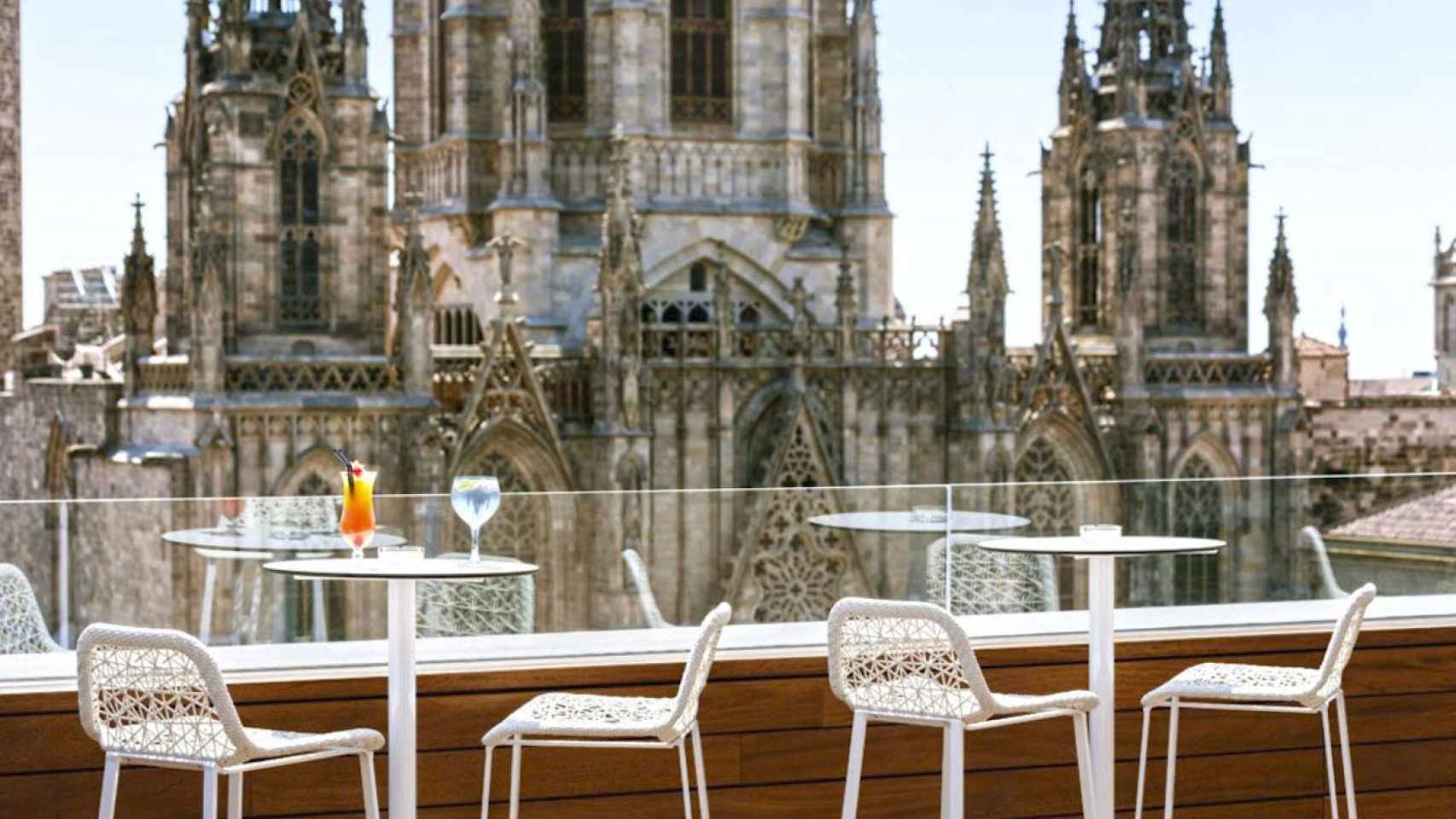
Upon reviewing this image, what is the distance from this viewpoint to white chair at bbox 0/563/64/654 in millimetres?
9305

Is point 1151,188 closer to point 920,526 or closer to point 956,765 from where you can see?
point 920,526

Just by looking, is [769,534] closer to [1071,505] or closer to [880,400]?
[1071,505]

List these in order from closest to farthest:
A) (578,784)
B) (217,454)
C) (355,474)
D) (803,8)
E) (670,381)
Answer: (355,474) < (578,784) < (217,454) < (670,381) < (803,8)

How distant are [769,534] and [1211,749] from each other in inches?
85.1

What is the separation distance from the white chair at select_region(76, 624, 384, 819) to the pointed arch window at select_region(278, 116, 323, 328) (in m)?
25.8

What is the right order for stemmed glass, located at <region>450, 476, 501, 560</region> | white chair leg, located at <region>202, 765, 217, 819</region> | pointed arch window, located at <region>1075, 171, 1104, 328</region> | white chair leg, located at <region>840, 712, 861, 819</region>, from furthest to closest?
pointed arch window, located at <region>1075, 171, 1104, 328</region>, stemmed glass, located at <region>450, 476, 501, 560</region>, white chair leg, located at <region>840, 712, 861, 819</region>, white chair leg, located at <region>202, 765, 217, 819</region>

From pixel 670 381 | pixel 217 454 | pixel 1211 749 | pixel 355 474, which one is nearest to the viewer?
pixel 355 474

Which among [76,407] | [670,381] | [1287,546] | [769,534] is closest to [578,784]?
[769,534]

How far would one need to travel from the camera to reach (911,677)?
8344 mm

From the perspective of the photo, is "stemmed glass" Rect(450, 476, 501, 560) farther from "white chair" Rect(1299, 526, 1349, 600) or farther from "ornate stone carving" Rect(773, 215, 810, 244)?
→ "ornate stone carving" Rect(773, 215, 810, 244)

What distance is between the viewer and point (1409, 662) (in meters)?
11.0

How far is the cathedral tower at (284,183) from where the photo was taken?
32.4m

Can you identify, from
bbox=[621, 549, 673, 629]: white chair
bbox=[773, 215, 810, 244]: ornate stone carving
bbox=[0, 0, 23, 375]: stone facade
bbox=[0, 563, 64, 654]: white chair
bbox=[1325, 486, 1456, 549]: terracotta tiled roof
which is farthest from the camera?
bbox=[0, 0, 23, 375]: stone facade

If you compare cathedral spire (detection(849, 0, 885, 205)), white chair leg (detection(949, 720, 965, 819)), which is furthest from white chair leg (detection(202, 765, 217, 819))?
cathedral spire (detection(849, 0, 885, 205))
